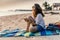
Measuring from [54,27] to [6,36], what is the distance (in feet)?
4.89

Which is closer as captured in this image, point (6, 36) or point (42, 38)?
point (42, 38)

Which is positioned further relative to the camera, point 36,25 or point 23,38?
point 36,25

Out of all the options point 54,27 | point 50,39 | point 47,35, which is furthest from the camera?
point 54,27

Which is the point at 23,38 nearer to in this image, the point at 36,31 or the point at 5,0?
the point at 36,31

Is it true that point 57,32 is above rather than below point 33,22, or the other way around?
below

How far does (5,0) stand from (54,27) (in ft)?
94.8

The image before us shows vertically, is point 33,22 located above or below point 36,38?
above

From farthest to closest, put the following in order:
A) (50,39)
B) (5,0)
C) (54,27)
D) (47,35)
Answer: (5,0), (54,27), (47,35), (50,39)

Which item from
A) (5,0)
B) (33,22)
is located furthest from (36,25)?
(5,0)

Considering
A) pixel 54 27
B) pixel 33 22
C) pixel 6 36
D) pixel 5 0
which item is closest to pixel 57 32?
pixel 54 27

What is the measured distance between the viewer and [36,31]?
574 centimetres

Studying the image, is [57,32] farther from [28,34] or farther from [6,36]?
[6,36]

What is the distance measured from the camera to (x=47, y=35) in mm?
5457

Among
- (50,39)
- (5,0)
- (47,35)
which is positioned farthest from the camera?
(5,0)
